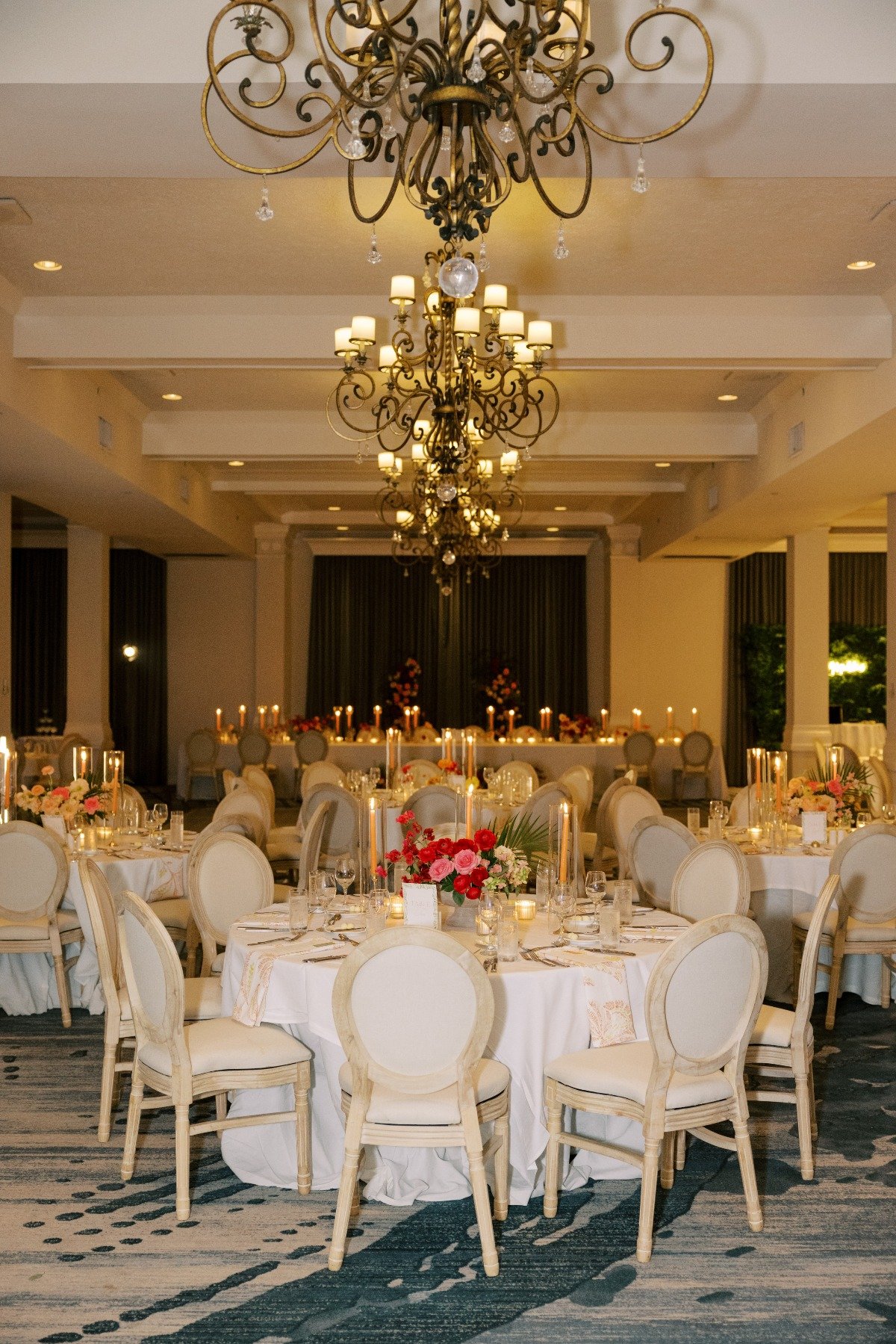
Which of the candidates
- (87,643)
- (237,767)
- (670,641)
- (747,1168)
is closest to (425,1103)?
(747,1168)

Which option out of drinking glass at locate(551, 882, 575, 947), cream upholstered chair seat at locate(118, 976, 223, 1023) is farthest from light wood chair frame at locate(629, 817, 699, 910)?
cream upholstered chair seat at locate(118, 976, 223, 1023)

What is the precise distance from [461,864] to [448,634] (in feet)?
50.9

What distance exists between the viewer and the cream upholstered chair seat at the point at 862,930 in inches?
236

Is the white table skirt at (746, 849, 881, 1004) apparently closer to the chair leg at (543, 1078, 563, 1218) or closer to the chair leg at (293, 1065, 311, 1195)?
the chair leg at (543, 1078, 563, 1218)

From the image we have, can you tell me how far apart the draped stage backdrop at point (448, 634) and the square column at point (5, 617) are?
8.55 meters

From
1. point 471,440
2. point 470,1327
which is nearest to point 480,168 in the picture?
point 470,1327

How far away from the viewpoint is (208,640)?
18469 millimetres

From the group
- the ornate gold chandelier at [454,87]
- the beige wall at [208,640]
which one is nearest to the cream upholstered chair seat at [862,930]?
the ornate gold chandelier at [454,87]

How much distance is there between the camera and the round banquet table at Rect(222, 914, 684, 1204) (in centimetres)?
398

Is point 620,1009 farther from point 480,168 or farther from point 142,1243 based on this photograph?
point 480,168

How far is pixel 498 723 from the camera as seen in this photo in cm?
1905

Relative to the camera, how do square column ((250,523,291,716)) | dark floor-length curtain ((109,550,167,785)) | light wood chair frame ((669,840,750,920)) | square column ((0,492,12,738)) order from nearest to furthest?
light wood chair frame ((669,840,750,920))
square column ((0,492,12,738))
square column ((250,523,291,716))
dark floor-length curtain ((109,550,167,785))

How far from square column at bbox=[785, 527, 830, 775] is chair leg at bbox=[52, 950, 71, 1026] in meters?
9.39

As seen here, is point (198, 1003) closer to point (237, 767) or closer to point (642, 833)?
point (642, 833)
